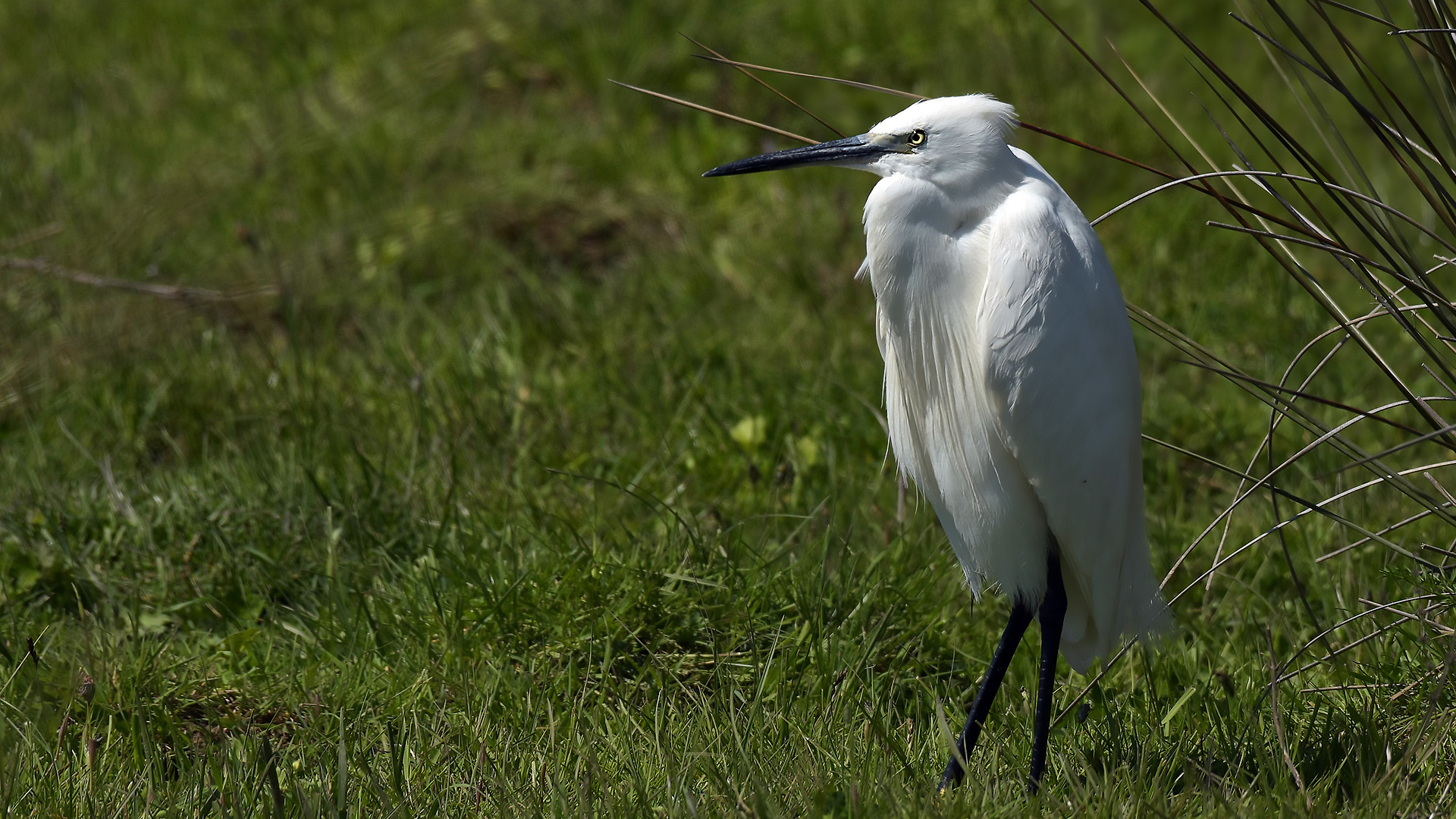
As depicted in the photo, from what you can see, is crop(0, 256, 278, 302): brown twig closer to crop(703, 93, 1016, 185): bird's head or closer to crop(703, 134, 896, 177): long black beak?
crop(703, 134, 896, 177): long black beak

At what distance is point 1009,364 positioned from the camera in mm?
2178

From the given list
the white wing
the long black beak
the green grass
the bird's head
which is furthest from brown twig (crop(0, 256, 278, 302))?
the white wing

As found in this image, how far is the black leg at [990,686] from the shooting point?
87.1 inches

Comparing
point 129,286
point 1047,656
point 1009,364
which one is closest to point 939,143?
point 1009,364

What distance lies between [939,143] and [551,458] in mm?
1631

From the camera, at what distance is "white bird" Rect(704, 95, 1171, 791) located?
2.17 metres

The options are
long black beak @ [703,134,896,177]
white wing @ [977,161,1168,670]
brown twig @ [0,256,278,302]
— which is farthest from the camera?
brown twig @ [0,256,278,302]

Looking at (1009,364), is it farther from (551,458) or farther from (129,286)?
(129,286)

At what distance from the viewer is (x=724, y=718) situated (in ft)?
7.69

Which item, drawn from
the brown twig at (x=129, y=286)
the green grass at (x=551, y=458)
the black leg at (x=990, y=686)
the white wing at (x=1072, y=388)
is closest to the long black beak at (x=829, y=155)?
the white wing at (x=1072, y=388)

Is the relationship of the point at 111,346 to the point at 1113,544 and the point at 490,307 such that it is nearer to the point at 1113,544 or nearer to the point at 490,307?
the point at 490,307

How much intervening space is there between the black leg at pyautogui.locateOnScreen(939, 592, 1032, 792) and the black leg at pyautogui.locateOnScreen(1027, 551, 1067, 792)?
0.04m

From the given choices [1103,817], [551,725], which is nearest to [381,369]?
[551,725]

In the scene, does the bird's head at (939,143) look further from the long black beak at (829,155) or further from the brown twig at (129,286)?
the brown twig at (129,286)
